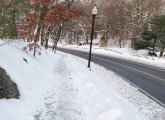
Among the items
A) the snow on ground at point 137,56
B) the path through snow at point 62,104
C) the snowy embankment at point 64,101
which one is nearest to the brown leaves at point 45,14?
the snowy embankment at point 64,101

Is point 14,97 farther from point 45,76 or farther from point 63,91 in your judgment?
point 45,76

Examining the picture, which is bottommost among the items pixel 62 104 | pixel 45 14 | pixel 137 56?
pixel 137 56

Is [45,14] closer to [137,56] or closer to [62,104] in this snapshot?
[62,104]

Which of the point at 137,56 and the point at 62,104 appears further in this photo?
the point at 137,56

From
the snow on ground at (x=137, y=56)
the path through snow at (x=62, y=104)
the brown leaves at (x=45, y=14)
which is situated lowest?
the snow on ground at (x=137, y=56)

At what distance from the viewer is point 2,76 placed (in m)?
10.9

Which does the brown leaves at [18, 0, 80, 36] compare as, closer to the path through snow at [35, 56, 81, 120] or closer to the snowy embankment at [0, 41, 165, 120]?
the snowy embankment at [0, 41, 165, 120]

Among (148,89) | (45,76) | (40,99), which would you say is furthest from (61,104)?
(148,89)

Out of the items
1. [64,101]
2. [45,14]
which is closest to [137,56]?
[45,14]

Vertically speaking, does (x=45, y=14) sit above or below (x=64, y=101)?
above

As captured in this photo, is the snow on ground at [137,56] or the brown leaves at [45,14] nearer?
the brown leaves at [45,14]

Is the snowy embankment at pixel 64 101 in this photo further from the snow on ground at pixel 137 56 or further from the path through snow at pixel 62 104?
the snow on ground at pixel 137 56

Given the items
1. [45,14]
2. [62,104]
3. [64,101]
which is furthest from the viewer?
[45,14]

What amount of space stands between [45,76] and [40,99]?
15.9ft
